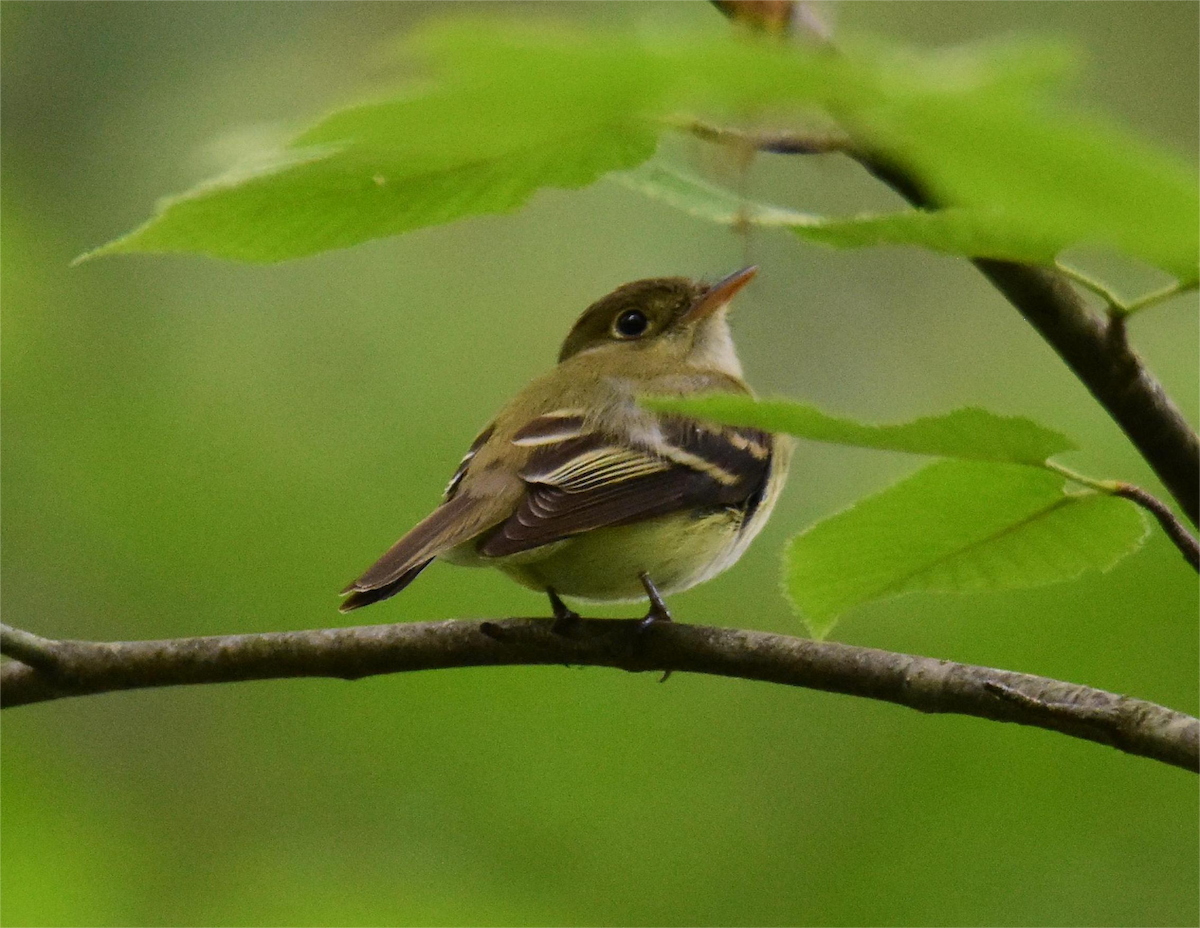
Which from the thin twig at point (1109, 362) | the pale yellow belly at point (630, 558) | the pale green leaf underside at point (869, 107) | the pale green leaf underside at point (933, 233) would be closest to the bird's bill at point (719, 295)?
the pale yellow belly at point (630, 558)

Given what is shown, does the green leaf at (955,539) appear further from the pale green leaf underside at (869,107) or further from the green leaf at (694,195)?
the pale green leaf underside at (869,107)

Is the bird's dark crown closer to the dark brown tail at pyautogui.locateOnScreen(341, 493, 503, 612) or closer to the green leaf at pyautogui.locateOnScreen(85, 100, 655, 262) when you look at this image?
the dark brown tail at pyautogui.locateOnScreen(341, 493, 503, 612)

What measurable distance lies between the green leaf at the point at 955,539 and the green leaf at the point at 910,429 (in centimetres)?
16

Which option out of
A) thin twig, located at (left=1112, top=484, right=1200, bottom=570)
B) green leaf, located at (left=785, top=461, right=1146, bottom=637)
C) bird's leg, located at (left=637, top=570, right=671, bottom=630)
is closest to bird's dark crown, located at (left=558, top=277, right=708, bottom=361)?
bird's leg, located at (left=637, top=570, right=671, bottom=630)

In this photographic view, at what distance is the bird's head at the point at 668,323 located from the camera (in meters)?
4.74

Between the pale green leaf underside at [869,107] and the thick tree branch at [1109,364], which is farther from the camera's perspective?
the thick tree branch at [1109,364]

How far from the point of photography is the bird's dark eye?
4863 mm

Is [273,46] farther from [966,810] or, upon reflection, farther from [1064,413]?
[966,810]

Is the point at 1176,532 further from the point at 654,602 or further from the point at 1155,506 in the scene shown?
the point at 654,602

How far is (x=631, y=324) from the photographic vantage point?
4883 millimetres

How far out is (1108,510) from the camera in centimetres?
166

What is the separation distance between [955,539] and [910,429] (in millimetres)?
513

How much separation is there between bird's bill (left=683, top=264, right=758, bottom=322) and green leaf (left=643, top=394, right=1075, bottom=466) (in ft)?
10.1

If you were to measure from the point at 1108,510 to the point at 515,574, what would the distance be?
2027mm
